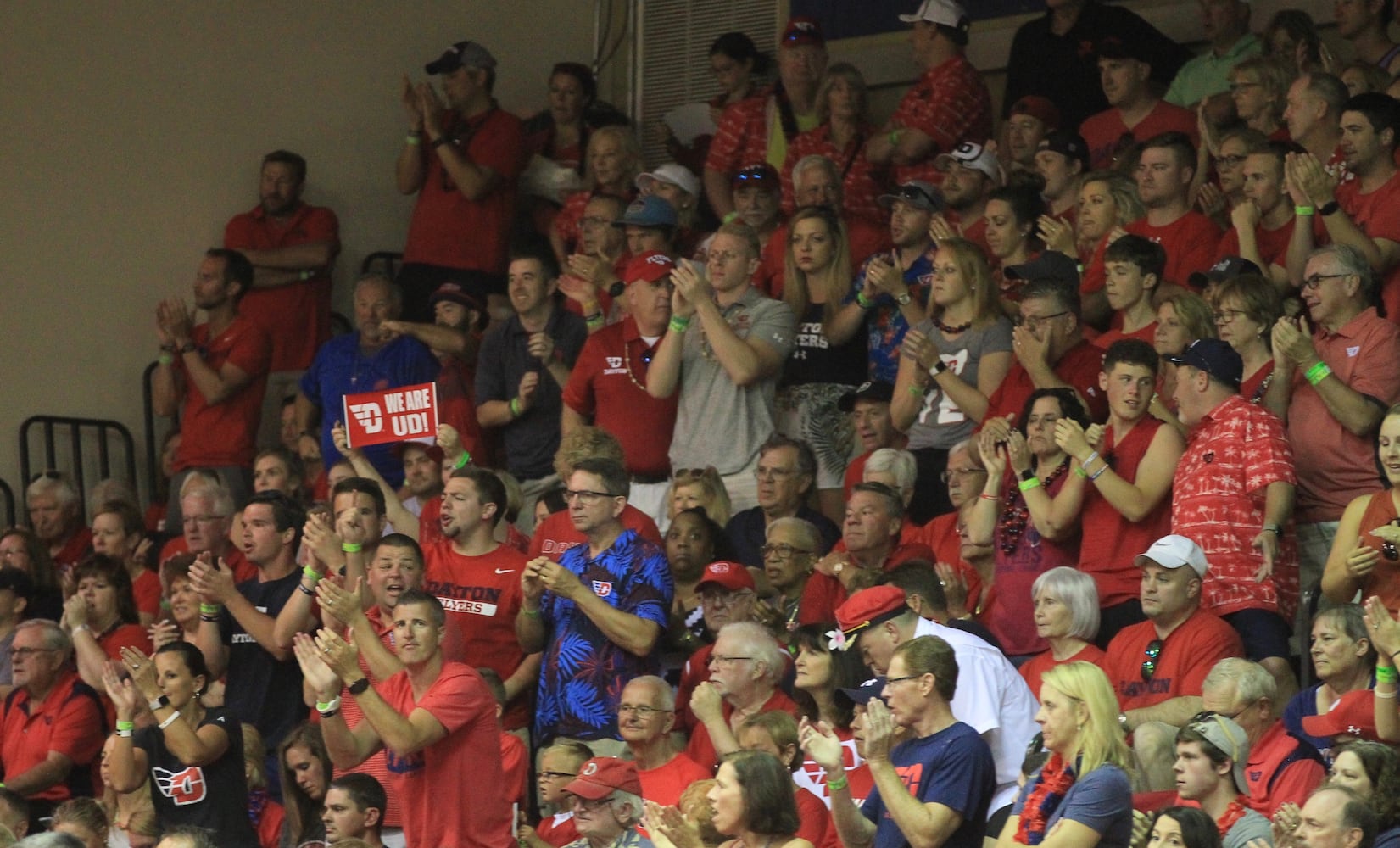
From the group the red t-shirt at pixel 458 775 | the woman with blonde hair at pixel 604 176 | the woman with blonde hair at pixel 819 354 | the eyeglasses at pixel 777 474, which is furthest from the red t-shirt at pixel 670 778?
the woman with blonde hair at pixel 604 176

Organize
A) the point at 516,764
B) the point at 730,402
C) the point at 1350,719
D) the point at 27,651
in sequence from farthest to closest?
Result: the point at 730,402 → the point at 27,651 → the point at 516,764 → the point at 1350,719

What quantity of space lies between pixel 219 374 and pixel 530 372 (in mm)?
2420

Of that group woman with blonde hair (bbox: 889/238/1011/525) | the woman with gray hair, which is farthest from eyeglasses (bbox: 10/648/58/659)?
the woman with gray hair

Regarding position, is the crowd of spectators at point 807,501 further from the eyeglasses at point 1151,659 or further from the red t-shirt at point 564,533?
the red t-shirt at point 564,533

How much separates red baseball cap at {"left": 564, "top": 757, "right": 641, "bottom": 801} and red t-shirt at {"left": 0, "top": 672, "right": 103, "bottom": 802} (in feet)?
10.3

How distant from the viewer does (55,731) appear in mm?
9656

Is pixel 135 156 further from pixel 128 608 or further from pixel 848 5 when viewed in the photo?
pixel 848 5

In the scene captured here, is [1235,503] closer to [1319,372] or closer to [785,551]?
[1319,372]

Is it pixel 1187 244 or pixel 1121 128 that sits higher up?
pixel 1121 128

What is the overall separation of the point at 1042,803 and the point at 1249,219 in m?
3.79

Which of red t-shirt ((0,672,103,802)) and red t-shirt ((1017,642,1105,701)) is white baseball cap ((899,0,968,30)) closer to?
red t-shirt ((1017,642,1105,701))

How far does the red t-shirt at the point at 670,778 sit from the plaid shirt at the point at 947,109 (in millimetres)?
4482

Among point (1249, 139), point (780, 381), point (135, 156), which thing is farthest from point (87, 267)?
point (1249, 139)

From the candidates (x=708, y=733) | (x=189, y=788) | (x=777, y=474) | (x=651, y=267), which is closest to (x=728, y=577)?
(x=708, y=733)
